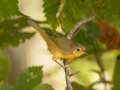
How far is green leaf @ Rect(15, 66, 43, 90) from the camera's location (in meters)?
0.61

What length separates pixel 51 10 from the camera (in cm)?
68

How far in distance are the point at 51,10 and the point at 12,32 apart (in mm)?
168

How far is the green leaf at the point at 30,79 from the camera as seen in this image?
610mm

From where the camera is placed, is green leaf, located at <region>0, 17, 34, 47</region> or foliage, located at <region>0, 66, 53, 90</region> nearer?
foliage, located at <region>0, 66, 53, 90</region>

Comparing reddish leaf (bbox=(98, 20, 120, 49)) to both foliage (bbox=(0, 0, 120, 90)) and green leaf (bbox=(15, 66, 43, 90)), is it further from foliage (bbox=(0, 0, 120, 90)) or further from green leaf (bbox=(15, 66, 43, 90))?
green leaf (bbox=(15, 66, 43, 90))

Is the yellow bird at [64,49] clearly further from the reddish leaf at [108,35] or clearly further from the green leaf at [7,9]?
the reddish leaf at [108,35]

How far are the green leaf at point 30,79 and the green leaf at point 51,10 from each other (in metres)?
0.09

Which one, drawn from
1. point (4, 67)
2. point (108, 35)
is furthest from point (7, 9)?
point (108, 35)

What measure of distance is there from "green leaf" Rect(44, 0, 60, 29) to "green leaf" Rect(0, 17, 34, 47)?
0.09 meters

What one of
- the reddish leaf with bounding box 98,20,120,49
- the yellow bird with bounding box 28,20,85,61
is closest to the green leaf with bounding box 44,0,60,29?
the yellow bird with bounding box 28,20,85,61

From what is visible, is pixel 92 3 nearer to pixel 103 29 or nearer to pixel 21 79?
pixel 21 79

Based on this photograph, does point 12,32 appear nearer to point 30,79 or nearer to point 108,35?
point 30,79

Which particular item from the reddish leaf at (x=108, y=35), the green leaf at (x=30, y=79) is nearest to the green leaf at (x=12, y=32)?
the green leaf at (x=30, y=79)

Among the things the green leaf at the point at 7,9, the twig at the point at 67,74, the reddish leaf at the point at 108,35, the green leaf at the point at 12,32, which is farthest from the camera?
the reddish leaf at the point at 108,35
